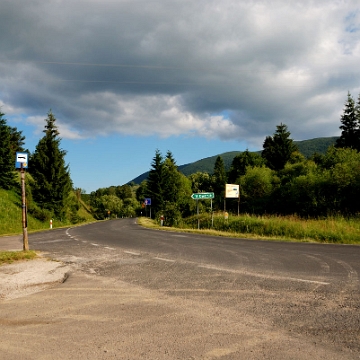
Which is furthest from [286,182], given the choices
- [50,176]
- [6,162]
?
[6,162]

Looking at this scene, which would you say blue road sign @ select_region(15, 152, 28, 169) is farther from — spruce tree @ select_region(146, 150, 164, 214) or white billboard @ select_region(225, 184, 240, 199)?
spruce tree @ select_region(146, 150, 164, 214)

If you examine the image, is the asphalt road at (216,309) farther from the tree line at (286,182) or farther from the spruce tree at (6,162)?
the spruce tree at (6,162)

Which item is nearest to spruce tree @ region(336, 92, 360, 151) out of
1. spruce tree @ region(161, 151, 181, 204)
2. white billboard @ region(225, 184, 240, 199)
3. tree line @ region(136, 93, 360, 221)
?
tree line @ region(136, 93, 360, 221)

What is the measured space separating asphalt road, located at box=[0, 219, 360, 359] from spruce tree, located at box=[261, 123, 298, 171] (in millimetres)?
75678

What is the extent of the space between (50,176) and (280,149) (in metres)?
55.5

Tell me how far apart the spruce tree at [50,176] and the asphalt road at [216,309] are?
39.9 meters

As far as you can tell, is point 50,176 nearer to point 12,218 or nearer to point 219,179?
point 12,218

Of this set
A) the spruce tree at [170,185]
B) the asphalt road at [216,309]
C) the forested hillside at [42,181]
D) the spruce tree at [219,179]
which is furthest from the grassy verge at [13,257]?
the spruce tree at [219,179]

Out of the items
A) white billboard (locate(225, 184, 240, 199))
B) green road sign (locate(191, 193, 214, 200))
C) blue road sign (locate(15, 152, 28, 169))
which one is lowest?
green road sign (locate(191, 193, 214, 200))

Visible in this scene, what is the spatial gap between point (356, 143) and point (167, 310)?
73.0 metres

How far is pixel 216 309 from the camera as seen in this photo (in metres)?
5.05

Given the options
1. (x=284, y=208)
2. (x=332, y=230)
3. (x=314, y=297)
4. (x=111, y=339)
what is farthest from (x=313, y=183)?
(x=111, y=339)

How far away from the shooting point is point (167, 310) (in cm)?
505

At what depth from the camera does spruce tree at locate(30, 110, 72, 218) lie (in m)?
45.8
